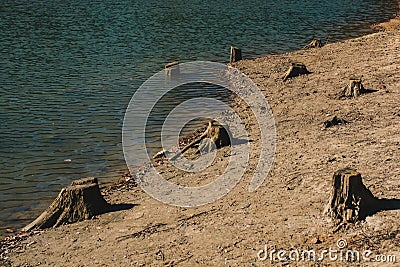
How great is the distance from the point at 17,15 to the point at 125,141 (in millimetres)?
25915

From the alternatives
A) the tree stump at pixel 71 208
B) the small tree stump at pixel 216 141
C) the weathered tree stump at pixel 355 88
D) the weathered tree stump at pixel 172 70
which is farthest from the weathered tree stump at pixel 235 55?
the tree stump at pixel 71 208

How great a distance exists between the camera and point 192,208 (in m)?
11.8

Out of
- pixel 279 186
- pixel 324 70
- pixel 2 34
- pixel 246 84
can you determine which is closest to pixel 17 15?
pixel 2 34

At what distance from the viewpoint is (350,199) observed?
9.42 m

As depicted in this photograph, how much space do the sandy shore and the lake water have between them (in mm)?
2207

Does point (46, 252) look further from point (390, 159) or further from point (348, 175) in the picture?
point (390, 159)

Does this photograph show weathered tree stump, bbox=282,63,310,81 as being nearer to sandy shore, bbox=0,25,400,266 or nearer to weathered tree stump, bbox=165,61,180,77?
weathered tree stump, bbox=165,61,180,77

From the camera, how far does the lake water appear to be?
603 inches

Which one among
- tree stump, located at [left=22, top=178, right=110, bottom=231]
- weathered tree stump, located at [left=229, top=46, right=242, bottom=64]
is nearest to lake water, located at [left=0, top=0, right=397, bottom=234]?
tree stump, located at [left=22, top=178, right=110, bottom=231]

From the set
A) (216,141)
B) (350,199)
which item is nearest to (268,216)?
(350,199)

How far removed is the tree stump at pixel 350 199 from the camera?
9.27 metres

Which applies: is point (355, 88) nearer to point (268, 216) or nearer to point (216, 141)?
point (216, 141)

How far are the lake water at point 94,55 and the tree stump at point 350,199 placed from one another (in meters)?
6.77

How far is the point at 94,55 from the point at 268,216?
67.6 ft
